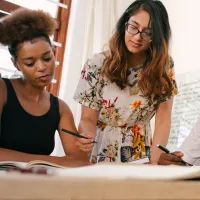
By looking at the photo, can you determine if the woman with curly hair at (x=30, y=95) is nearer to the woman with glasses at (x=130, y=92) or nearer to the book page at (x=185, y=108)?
the woman with glasses at (x=130, y=92)

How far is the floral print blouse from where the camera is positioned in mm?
1239

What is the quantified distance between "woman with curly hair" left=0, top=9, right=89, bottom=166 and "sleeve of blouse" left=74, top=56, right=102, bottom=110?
98mm

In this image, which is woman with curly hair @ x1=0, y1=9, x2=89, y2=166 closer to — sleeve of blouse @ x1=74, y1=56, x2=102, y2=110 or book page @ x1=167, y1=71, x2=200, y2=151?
sleeve of blouse @ x1=74, y1=56, x2=102, y2=110

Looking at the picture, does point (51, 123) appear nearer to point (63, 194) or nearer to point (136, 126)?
point (136, 126)

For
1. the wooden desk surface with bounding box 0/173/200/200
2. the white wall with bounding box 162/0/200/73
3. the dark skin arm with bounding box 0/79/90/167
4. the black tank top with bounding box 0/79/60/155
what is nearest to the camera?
the wooden desk surface with bounding box 0/173/200/200

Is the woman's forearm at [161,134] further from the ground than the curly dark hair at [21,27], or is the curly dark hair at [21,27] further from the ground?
the curly dark hair at [21,27]

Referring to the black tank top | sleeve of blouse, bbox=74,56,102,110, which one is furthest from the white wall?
the black tank top

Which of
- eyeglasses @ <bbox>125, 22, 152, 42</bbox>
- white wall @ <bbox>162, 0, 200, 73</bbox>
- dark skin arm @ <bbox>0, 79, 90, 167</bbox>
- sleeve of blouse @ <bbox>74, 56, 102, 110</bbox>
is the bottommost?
dark skin arm @ <bbox>0, 79, 90, 167</bbox>

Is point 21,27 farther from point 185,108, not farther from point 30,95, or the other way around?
point 185,108

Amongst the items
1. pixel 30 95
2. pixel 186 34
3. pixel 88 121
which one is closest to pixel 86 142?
pixel 88 121

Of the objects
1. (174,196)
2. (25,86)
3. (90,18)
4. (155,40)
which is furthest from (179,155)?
(90,18)

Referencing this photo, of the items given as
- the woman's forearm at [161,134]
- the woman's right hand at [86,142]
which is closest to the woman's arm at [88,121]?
the woman's right hand at [86,142]

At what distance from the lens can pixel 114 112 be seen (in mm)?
1250

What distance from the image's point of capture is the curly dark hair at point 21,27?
116cm
